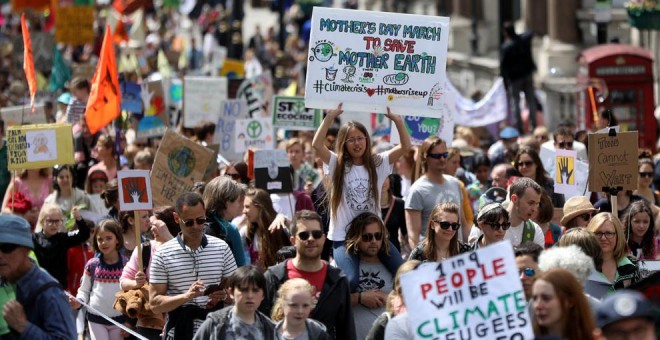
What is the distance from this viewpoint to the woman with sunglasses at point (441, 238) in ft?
32.6

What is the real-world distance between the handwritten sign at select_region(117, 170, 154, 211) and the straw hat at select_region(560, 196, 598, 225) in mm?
2671

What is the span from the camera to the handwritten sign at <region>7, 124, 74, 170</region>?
14.1 meters

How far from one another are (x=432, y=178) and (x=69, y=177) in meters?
3.45

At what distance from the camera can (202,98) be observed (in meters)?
19.6

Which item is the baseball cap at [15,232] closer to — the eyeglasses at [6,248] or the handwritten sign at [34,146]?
the eyeglasses at [6,248]

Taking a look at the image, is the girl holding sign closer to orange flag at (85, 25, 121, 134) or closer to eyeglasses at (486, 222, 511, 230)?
eyeglasses at (486, 222, 511, 230)

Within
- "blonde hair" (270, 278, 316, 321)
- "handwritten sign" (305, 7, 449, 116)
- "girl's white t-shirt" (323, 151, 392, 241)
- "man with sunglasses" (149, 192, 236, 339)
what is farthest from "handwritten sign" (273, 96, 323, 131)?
"blonde hair" (270, 278, 316, 321)

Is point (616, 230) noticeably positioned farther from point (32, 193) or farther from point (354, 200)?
point (32, 193)

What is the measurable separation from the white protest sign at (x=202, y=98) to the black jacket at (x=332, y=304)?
9.84m

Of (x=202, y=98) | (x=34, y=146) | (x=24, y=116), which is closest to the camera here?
(x=34, y=146)

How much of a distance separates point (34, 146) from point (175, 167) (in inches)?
48.9

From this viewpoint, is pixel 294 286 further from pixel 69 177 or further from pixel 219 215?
pixel 69 177

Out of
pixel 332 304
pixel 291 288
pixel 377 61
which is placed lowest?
pixel 332 304

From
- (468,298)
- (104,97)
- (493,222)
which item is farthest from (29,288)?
(104,97)
